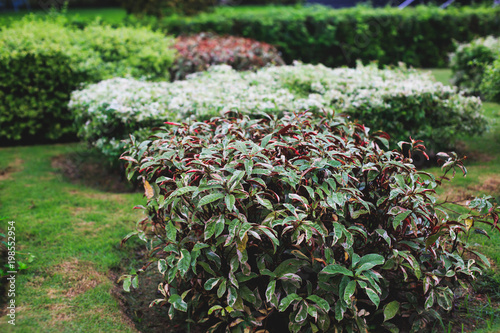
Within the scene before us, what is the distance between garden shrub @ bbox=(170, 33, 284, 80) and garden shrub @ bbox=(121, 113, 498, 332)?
14.8 feet

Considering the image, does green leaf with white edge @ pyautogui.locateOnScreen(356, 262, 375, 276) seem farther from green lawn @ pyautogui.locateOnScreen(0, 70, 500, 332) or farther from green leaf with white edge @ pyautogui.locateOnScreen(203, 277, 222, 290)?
green lawn @ pyautogui.locateOnScreen(0, 70, 500, 332)

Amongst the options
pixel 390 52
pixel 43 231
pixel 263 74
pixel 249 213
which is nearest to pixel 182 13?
pixel 390 52

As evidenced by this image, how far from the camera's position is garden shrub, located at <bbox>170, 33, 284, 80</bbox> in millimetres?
7016

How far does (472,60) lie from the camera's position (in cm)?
766

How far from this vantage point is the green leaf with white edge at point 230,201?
200 cm

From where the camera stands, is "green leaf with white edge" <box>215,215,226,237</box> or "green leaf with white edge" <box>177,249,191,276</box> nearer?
"green leaf with white edge" <box>215,215,226,237</box>

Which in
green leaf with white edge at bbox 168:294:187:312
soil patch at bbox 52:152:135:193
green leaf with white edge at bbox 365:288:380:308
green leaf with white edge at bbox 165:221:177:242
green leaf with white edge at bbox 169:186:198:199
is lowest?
soil patch at bbox 52:152:135:193

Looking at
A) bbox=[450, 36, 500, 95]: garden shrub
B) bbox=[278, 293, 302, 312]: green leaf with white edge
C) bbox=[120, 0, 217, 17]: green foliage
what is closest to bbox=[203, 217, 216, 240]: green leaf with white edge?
bbox=[278, 293, 302, 312]: green leaf with white edge

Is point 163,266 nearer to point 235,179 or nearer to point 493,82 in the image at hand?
point 235,179

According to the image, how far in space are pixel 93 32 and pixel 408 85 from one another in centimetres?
536

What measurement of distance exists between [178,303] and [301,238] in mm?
764

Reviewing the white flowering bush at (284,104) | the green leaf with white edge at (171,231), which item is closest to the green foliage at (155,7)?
the white flowering bush at (284,104)

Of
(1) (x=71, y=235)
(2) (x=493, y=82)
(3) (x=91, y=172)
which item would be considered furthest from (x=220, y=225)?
(2) (x=493, y=82)

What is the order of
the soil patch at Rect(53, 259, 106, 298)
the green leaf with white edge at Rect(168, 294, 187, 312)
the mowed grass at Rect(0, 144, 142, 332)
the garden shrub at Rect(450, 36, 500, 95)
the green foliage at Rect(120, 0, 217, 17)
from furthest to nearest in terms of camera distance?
the green foliage at Rect(120, 0, 217, 17)
the garden shrub at Rect(450, 36, 500, 95)
the soil patch at Rect(53, 259, 106, 298)
the mowed grass at Rect(0, 144, 142, 332)
the green leaf with white edge at Rect(168, 294, 187, 312)
